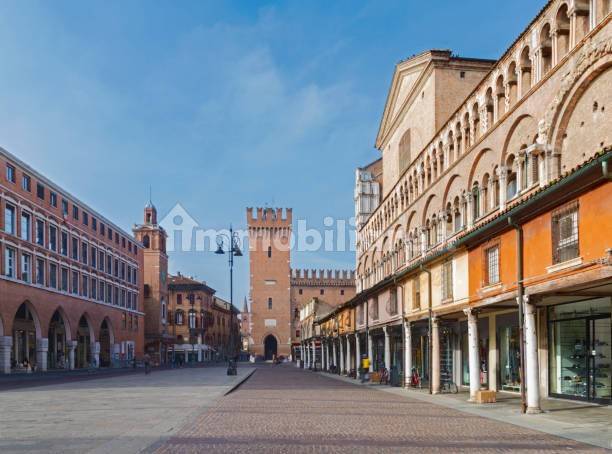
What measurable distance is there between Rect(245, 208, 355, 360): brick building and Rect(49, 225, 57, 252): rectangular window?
58.3m

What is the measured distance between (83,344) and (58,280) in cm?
1395

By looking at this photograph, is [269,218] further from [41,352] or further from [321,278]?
[41,352]

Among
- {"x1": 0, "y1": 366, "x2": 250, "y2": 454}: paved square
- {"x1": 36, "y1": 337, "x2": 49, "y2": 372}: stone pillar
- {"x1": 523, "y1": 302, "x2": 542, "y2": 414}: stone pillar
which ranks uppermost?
{"x1": 523, "y1": 302, "x2": 542, "y2": 414}: stone pillar

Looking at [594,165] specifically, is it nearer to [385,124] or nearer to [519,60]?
[519,60]

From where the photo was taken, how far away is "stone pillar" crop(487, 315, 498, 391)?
86.6ft

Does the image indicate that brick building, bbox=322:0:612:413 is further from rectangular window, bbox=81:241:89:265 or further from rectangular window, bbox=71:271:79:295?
rectangular window, bbox=81:241:89:265

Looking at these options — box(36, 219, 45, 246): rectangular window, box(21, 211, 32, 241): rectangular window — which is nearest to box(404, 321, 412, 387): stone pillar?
box(21, 211, 32, 241): rectangular window

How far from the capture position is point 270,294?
114688mm

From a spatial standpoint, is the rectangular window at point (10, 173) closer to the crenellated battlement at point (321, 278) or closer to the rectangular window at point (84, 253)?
the rectangular window at point (84, 253)

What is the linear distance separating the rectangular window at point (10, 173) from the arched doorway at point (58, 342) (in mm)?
15266

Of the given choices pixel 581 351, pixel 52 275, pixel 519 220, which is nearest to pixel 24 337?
pixel 52 275

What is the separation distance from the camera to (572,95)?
67.4 feet

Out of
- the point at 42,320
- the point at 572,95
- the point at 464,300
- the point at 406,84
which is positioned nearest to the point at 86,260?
the point at 42,320

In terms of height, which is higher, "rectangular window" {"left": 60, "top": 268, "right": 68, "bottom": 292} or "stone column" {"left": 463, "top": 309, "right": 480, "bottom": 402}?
"rectangular window" {"left": 60, "top": 268, "right": 68, "bottom": 292}
